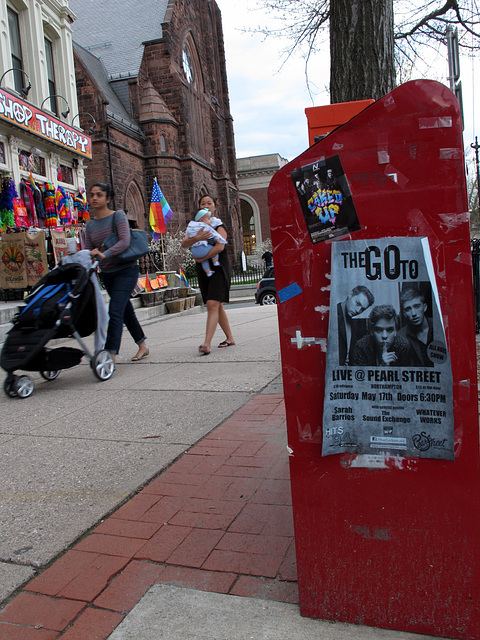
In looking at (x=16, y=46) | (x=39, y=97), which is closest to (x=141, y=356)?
(x=39, y=97)

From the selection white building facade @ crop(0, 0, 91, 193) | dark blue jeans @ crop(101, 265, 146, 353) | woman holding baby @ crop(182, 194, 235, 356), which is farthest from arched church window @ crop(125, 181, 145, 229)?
dark blue jeans @ crop(101, 265, 146, 353)

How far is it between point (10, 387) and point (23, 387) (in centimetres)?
12

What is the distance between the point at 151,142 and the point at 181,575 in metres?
32.0

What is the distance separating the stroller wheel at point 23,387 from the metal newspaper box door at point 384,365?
4.05 meters

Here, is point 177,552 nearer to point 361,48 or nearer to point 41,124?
point 361,48

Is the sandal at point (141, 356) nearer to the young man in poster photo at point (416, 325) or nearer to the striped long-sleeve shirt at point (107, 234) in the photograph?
the striped long-sleeve shirt at point (107, 234)

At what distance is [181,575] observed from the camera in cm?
227

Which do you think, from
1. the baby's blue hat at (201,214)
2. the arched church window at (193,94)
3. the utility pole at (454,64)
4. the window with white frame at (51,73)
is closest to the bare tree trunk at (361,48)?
the utility pole at (454,64)

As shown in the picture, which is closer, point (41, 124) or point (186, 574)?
point (186, 574)

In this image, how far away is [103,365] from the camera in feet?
19.1

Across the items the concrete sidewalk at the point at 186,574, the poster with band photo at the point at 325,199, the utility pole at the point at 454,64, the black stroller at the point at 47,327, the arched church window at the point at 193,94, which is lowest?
the concrete sidewalk at the point at 186,574

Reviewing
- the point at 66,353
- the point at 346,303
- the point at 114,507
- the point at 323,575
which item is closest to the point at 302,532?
the point at 323,575

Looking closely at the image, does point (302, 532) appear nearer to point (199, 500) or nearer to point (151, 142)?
point (199, 500)

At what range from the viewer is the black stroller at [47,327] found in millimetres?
5102
